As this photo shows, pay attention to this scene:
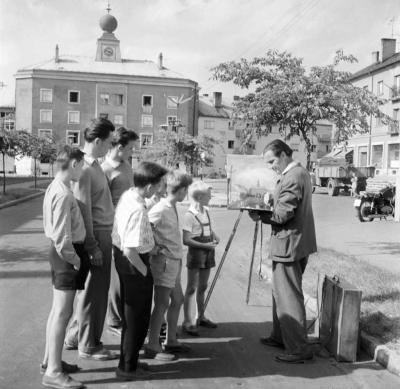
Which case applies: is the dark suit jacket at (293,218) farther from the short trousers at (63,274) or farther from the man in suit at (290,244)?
the short trousers at (63,274)

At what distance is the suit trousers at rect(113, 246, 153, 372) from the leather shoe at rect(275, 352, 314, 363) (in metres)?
1.28

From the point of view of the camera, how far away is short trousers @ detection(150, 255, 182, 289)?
460cm

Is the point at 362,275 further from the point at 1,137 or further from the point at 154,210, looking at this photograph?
the point at 1,137

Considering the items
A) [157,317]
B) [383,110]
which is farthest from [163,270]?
[383,110]

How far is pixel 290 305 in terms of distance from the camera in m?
4.79

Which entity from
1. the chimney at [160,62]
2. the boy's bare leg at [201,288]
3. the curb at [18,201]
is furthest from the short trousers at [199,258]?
the chimney at [160,62]

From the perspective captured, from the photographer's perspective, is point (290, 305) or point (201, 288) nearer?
point (290, 305)

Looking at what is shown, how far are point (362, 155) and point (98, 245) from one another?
44478mm

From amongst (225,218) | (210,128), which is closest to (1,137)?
(225,218)

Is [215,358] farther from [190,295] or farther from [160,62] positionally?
[160,62]

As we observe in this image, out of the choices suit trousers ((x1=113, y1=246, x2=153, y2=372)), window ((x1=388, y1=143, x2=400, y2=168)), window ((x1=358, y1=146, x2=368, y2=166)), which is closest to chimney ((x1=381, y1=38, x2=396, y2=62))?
window ((x1=358, y1=146, x2=368, y2=166))

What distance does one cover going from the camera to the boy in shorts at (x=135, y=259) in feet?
13.0

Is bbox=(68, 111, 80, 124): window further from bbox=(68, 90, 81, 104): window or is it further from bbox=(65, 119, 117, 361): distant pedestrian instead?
bbox=(65, 119, 117, 361): distant pedestrian

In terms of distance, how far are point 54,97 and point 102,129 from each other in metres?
67.4
